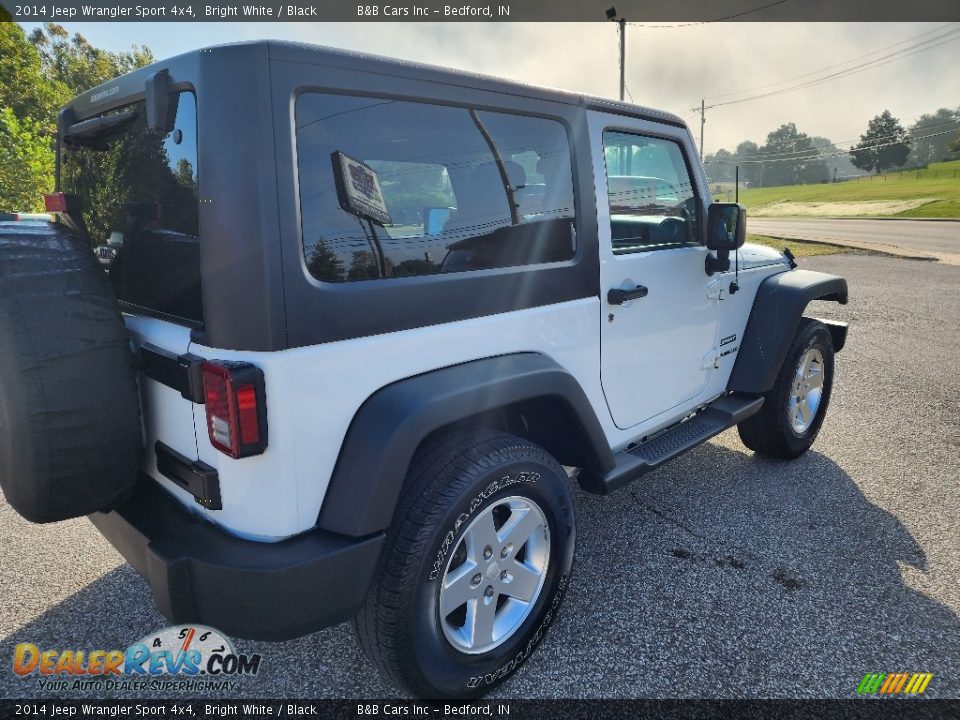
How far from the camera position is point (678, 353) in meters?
3.07

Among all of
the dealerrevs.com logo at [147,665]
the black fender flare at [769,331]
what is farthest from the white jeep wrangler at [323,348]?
the black fender flare at [769,331]

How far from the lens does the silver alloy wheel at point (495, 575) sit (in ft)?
6.68

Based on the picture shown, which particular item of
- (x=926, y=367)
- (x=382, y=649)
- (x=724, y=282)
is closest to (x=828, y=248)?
(x=926, y=367)

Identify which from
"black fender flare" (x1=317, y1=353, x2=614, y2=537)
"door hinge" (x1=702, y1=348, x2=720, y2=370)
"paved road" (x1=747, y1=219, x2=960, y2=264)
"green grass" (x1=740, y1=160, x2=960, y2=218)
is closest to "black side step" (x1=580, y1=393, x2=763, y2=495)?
"door hinge" (x1=702, y1=348, x2=720, y2=370)

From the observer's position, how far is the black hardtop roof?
5.22 feet

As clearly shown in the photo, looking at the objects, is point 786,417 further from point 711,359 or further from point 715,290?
point 715,290

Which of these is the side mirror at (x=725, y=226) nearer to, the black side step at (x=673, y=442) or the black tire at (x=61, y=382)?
the black side step at (x=673, y=442)

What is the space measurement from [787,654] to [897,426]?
9.75ft

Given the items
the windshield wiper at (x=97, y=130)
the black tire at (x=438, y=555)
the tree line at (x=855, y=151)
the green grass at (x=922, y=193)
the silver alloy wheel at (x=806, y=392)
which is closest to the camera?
the black tire at (x=438, y=555)

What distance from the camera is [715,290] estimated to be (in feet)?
10.8

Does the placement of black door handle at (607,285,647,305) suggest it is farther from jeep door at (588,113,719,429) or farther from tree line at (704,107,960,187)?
tree line at (704,107,960,187)

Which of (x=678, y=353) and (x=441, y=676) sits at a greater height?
(x=678, y=353)

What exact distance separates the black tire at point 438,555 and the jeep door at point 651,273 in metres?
0.75

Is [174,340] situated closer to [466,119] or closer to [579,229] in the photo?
[466,119]
